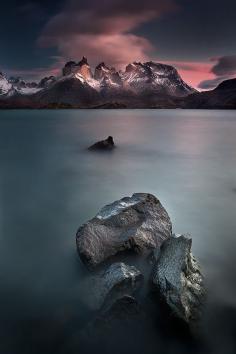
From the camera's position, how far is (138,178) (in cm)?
2306

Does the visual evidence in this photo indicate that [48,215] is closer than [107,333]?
No

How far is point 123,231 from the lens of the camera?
403 inches

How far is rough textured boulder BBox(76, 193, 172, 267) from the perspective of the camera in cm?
968

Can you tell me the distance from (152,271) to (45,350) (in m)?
3.03

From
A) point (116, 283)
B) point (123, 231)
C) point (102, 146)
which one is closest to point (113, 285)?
point (116, 283)

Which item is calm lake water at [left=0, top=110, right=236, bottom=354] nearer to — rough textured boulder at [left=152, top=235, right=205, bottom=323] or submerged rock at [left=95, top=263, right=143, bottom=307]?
rough textured boulder at [left=152, top=235, right=205, bottom=323]

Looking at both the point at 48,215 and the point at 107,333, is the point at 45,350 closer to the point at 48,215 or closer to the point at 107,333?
the point at 107,333

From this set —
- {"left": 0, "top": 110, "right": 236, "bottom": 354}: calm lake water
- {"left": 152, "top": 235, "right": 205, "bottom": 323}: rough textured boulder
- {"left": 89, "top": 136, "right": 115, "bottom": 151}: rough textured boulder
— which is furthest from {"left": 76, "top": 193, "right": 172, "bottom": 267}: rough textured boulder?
{"left": 89, "top": 136, "right": 115, "bottom": 151}: rough textured boulder

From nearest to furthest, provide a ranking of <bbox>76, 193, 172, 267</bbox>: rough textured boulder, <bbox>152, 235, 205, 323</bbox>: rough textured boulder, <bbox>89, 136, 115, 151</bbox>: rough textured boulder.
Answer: <bbox>152, 235, 205, 323</bbox>: rough textured boulder < <bbox>76, 193, 172, 267</bbox>: rough textured boulder < <bbox>89, 136, 115, 151</bbox>: rough textured boulder

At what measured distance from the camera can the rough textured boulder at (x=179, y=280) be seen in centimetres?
772

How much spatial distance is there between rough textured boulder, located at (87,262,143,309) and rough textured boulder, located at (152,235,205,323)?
511 mm

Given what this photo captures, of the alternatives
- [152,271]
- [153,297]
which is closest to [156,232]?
[152,271]

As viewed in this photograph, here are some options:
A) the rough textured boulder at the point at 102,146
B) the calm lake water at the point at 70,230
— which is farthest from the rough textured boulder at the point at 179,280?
the rough textured boulder at the point at 102,146

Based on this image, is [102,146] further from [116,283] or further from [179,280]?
[179,280]
